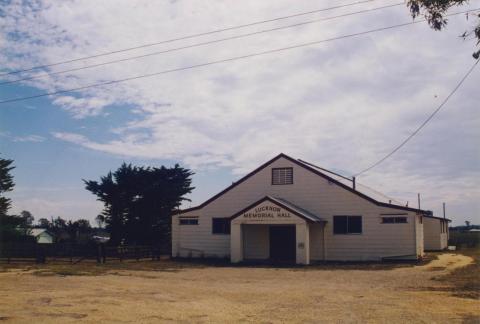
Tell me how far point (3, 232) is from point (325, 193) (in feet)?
111

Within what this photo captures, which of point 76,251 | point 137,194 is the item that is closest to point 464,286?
point 76,251

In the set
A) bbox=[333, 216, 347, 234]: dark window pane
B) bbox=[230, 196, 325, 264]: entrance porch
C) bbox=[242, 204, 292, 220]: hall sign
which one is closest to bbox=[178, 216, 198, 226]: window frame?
bbox=[230, 196, 325, 264]: entrance porch

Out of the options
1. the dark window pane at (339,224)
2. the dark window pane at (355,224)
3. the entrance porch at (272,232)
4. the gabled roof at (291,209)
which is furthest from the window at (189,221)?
the dark window pane at (355,224)

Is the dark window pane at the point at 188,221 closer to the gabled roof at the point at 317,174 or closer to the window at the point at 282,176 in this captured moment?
the gabled roof at the point at 317,174

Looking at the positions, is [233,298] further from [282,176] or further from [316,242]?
[282,176]

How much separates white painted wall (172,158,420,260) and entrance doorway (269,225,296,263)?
1.75m

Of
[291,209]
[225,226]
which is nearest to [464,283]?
[291,209]

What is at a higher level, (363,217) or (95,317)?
(363,217)

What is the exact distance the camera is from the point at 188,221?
3678 cm

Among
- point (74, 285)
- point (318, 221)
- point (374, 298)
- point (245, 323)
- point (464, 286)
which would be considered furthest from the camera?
point (318, 221)

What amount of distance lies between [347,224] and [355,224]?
516 mm

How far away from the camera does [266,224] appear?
32281 mm

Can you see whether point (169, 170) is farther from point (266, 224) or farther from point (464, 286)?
point (464, 286)

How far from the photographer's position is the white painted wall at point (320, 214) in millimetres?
30625
